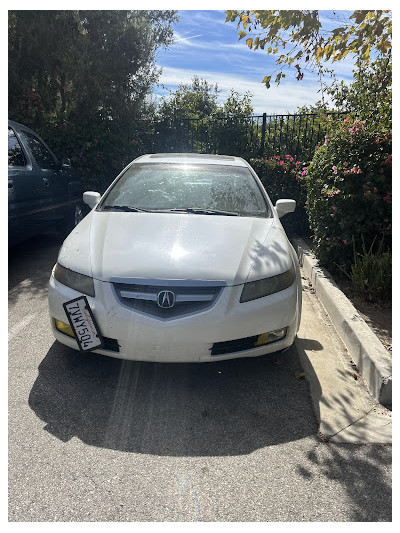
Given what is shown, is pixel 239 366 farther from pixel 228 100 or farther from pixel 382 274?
pixel 228 100

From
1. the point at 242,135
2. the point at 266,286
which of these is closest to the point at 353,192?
the point at 266,286

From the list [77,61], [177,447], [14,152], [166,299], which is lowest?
[177,447]

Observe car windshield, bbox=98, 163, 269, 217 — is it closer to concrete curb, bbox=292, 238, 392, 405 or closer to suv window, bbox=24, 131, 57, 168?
concrete curb, bbox=292, 238, 392, 405

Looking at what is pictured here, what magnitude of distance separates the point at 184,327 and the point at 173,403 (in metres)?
0.52

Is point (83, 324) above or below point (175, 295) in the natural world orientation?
below

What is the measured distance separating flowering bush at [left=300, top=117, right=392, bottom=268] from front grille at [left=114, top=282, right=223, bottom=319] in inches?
105

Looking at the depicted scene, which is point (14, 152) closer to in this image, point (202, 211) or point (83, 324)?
point (202, 211)

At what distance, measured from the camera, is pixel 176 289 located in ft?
9.82

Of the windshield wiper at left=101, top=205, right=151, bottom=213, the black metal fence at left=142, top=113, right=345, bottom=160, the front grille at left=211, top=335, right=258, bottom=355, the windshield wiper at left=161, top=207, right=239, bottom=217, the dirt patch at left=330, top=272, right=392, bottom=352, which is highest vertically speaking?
the black metal fence at left=142, top=113, right=345, bottom=160

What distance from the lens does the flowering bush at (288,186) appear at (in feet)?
25.5

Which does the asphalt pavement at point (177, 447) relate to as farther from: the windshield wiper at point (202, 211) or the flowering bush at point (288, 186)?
the flowering bush at point (288, 186)

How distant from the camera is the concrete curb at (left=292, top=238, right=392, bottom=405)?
3.07 meters

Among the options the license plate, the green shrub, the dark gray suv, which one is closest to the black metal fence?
the green shrub

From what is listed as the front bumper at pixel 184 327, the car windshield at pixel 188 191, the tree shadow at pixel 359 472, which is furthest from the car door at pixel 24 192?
the tree shadow at pixel 359 472
